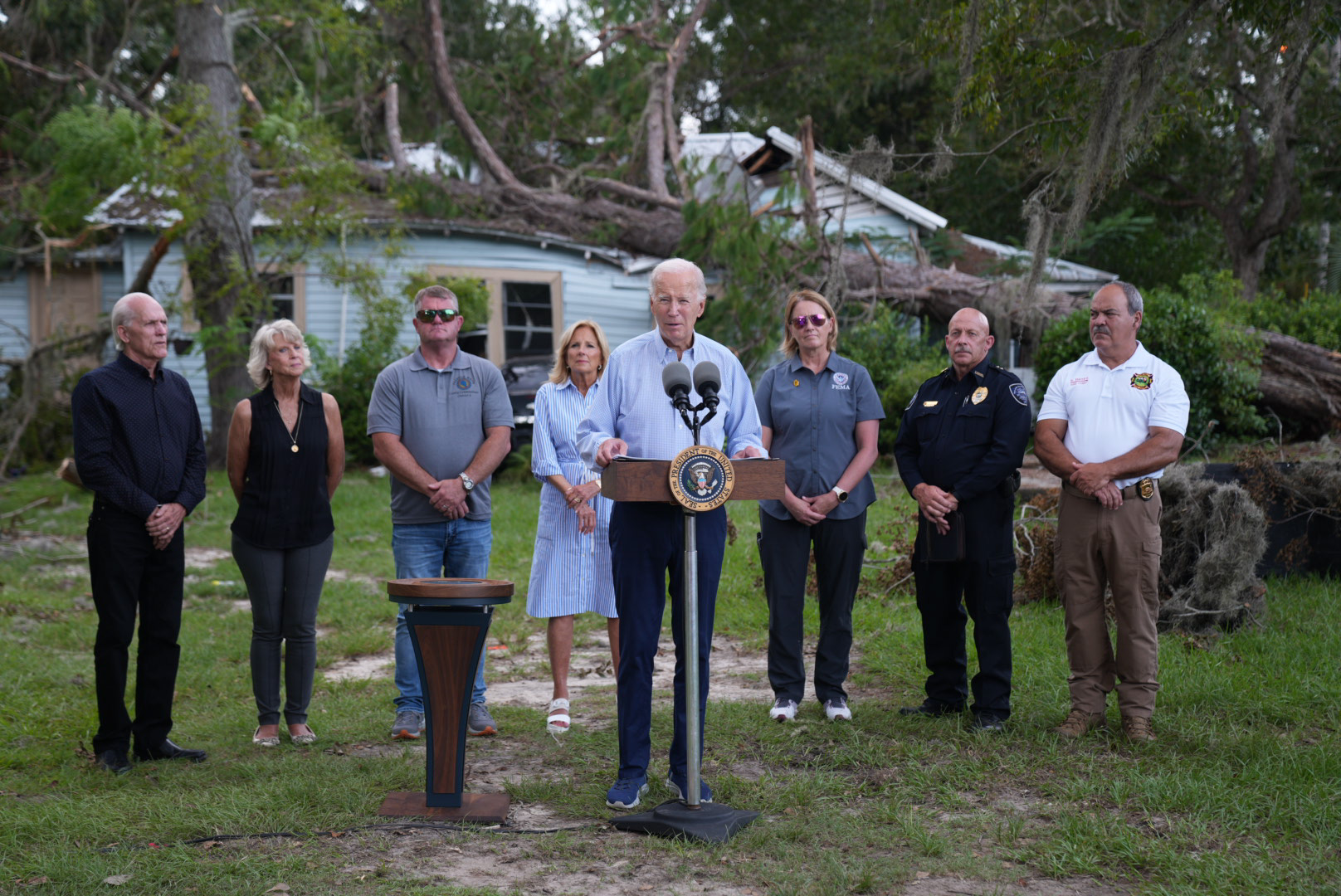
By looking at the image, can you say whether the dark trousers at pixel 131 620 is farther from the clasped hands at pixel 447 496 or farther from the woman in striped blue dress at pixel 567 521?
the woman in striped blue dress at pixel 567 521

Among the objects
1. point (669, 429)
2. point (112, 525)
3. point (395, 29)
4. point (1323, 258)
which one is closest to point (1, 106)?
point (395, 29)

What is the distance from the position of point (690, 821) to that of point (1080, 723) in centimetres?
219

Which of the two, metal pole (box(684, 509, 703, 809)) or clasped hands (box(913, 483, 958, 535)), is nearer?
metal pole (box(684, 509, 703, 809))

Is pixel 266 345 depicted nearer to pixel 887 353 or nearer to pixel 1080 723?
pixel 1080 723

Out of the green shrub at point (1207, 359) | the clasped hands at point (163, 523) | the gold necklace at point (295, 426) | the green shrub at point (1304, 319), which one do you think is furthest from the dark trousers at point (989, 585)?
the green shrub at point (1304, 319)

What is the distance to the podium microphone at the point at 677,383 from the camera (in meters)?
4.09

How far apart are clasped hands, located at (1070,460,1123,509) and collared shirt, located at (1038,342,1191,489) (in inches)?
1.9

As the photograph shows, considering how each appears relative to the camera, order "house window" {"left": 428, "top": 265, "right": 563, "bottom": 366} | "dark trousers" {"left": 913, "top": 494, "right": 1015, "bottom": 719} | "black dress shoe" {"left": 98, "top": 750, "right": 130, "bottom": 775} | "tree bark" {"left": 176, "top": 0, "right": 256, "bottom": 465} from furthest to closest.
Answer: "house window" {"left": 428, "top": 265, "right": 563, "bottom": 366} < "tree bark" {"left": 176, "top": 0, "right": 256, "bottom": 465} < "dark trousers" {"left": 913, "top": 494, "right": 1015, "bottom": 719} < "black dress shoe" {"left": 98, "top": 750, "right": 130, "bottom": 775}

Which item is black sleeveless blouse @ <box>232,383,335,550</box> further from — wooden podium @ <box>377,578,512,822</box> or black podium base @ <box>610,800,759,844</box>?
black podium base @ <box>610,800,759,844</box>

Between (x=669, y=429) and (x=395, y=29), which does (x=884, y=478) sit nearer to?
(x=669, y=429)

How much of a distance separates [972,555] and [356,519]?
9.09 meters

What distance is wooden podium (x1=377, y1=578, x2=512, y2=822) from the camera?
457 cm

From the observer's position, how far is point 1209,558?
707cm

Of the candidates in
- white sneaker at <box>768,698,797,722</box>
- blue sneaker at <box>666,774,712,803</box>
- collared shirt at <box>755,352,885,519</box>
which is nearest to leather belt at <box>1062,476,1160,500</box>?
collared shirt at <box>755,352,885,519</box>
